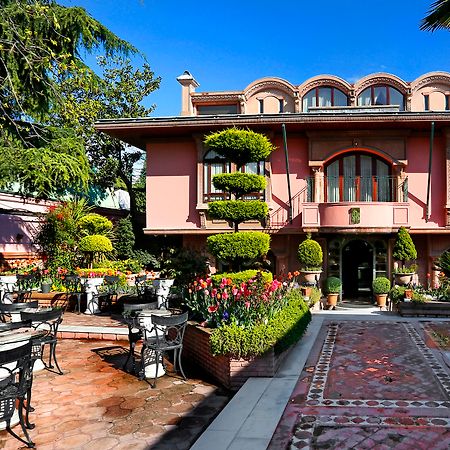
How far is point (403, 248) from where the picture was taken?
657 inches

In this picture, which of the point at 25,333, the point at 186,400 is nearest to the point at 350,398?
the point at 186,400

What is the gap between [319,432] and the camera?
526 cm

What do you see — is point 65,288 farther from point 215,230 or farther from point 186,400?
point 186,400

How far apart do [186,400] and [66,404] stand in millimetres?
1719

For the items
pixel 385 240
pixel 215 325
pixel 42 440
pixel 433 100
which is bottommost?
pixel 42 440

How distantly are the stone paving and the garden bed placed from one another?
763 cm

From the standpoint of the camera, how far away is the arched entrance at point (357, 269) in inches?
742

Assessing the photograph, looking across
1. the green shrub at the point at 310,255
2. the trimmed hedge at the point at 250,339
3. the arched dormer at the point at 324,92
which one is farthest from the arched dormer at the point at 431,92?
the trimmed hedge at the point at 250,339

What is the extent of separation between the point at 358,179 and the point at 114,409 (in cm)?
1506

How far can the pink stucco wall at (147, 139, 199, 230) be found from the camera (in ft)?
64.1

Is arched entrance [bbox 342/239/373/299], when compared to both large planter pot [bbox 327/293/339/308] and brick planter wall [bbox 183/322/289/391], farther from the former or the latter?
brick planter wall [bbox 183/322/289/391]

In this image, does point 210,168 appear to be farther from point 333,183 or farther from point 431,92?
point 431,92

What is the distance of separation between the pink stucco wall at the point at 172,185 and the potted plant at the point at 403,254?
7.89 metres

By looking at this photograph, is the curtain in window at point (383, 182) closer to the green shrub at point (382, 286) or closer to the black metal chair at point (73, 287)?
the green shrub at point (382, 286)
